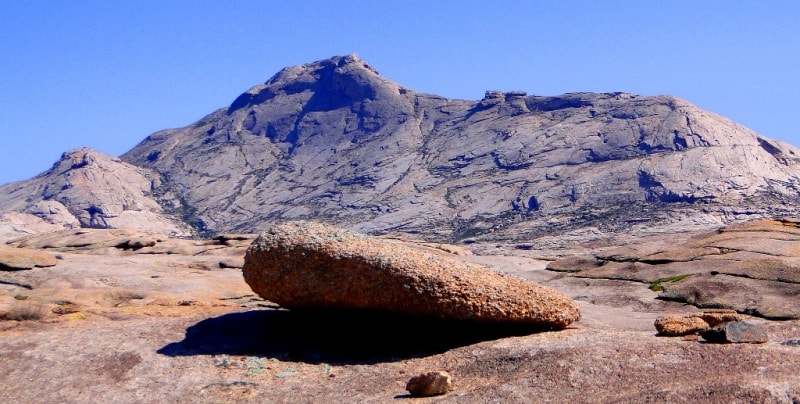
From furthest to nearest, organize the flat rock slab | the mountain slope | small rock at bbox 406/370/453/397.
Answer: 1. the mountain slope
2. the flat rock slab
3. small rock at bbox 406/370/453/397

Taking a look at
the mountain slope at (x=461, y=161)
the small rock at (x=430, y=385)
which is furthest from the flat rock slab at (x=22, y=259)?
the mountain slope at (x=461, y=161)

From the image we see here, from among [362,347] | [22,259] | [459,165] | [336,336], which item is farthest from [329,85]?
[362,347]

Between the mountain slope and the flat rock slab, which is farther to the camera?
the mountain slope

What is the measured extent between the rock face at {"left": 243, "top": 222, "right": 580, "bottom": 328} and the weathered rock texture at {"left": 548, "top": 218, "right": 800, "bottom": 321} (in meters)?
6.25

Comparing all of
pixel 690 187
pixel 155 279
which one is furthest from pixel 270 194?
pixel 155 279

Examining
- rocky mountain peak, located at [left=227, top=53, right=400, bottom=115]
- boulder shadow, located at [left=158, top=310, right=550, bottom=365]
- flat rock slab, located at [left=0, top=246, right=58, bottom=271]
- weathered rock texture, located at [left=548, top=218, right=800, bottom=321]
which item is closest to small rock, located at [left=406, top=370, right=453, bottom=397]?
boulder shadow, located at [left=158, top=310, right=550, bottom=365]

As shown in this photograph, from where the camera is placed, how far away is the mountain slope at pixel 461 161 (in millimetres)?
91062

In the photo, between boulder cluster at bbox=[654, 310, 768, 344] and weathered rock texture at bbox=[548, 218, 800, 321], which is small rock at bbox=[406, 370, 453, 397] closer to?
boulder cluster at bbox=[654, 310, 768, 344]

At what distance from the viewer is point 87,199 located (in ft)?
382

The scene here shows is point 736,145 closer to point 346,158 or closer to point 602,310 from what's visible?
point 346,158

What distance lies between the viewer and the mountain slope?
91.1 m

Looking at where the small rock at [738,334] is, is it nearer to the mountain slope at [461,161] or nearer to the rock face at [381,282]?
the rock face at [381,282]

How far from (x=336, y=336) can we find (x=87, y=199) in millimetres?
110408

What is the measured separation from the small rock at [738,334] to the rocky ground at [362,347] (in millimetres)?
210
